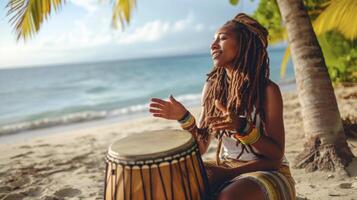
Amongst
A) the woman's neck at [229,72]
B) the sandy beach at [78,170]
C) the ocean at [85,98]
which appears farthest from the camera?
the ocean at [85,98]

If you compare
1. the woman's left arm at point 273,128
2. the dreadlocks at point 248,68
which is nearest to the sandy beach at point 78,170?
the dreadlocks at point 248,68

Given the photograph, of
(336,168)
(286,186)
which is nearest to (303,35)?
(336,168)

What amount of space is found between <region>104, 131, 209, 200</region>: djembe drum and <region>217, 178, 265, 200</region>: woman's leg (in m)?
0.14

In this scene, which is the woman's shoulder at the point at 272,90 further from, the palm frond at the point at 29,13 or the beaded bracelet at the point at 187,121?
the palm frond at the point at 29,13

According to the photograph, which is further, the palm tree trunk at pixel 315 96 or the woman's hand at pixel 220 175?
the palm tree trunk at pixel 315 96

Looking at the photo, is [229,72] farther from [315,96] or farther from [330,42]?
[330,42]

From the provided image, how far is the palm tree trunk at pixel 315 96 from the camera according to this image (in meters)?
3.34

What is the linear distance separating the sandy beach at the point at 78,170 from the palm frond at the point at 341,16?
1.24 metres

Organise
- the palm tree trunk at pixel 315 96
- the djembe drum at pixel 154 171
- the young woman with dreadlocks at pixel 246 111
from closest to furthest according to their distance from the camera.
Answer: the djembe drum at pixel 154 171
the young woman with dreadlocks at pixel 246 111
the palm tree trunk at pixel 315 96

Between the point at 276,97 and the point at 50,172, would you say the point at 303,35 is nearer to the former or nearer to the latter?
the point at 276,97

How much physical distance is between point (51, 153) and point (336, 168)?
162 inches

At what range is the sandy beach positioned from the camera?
3.21 meters

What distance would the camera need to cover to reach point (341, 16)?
14.7ft

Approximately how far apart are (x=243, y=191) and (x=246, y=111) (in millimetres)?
502
